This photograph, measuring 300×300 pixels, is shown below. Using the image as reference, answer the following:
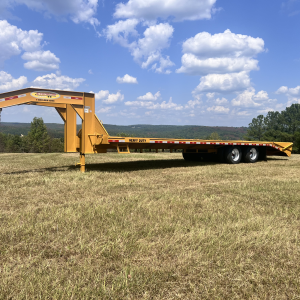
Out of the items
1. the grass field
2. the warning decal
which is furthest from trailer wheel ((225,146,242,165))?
the warning decal

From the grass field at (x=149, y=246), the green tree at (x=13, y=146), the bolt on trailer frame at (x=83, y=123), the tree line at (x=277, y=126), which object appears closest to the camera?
the grass field at (x=149, y=246)

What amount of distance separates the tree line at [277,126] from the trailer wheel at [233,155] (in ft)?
183

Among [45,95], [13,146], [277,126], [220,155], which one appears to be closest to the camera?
[45,95]

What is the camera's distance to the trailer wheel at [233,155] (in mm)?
11828


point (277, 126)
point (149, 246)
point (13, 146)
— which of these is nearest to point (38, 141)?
point (13, 146)

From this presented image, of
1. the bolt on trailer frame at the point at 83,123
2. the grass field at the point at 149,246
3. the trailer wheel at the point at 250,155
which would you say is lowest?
the grass field at the point at 149,246

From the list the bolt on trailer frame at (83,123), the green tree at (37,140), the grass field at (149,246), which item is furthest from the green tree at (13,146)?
the grass field at (149,246)

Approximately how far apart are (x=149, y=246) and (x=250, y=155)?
35.9 ft

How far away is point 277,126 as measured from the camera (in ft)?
235

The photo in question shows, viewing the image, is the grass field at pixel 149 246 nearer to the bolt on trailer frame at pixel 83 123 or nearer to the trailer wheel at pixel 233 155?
the bolt on trailer frame at pixel 83 123

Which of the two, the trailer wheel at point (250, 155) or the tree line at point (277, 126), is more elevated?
the tree line at point (277, 126)

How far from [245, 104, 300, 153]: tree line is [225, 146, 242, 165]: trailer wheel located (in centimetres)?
5589

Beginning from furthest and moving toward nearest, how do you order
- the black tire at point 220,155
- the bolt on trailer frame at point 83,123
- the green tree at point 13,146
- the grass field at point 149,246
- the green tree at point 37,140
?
the green tree at point 13,146 < the green tree at point 37,140 < the black tire at point 220,155 < the bolt on trailer frame at point 83,123 < the grass field at point 149,246

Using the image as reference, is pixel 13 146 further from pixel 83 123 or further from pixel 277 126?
pixel 83 123
